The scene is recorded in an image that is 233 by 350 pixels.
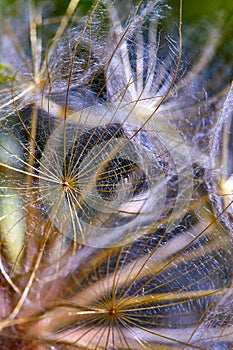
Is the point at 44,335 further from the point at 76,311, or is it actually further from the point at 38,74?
the point at 38,74

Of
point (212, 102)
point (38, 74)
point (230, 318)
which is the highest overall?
point (38, 74)

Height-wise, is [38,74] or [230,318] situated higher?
[38,74]

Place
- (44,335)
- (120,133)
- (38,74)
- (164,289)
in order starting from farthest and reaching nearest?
(38,74) < (120,133) < (164,289) < (44,335)

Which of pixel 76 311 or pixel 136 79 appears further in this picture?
pixel 136 79

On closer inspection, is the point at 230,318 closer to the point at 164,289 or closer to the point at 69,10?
the point at 164,289

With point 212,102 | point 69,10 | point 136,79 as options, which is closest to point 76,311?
point 136,79

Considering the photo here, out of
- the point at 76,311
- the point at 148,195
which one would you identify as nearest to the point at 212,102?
the point at 148,195

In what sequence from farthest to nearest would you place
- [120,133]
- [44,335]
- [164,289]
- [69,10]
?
[69,10]
[120,133]
[164,289]
[44,335]

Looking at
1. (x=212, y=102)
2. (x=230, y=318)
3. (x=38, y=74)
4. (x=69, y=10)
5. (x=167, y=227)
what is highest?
(x=69, y=10)

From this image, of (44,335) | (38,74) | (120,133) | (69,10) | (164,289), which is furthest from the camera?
(69,10)
